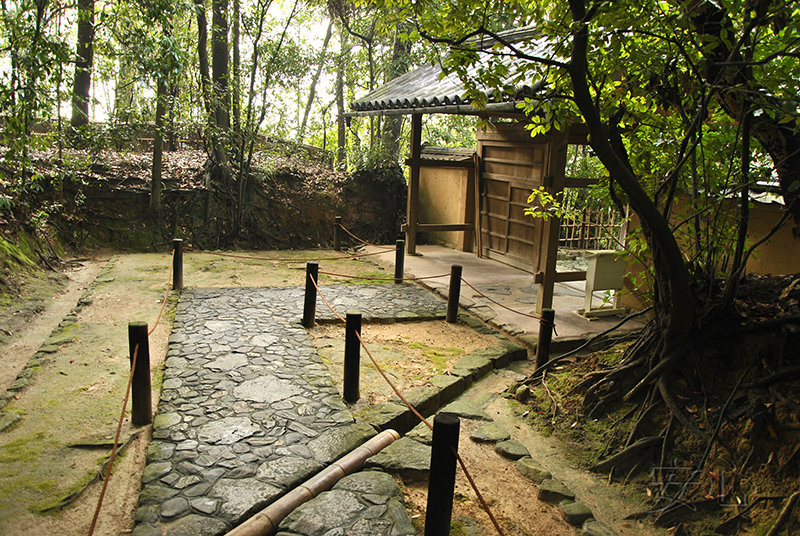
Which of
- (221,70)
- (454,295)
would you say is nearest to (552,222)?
(454,295)

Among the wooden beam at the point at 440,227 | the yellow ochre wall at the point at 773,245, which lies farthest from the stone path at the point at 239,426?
the yellow ochre wall at the point at 773,245

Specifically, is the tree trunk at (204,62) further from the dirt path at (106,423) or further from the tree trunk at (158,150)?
the dirt path at (106,423)

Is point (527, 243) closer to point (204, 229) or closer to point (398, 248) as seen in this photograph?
point (398, 248)

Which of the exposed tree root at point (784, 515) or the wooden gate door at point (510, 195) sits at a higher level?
the wooden gate door at point (510, 195)

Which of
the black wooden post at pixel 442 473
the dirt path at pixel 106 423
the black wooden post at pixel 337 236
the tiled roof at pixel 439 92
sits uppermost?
the tiled roof at pixel 439 92

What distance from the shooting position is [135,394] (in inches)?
169

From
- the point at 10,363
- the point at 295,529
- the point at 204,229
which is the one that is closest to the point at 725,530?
the point at 295,529

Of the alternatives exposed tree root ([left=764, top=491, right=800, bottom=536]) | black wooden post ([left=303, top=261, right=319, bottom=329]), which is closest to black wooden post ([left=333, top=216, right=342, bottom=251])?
black wooden post ([left=303, top=261, right=319, bottom=329])

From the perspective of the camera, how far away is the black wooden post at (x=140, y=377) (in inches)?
166

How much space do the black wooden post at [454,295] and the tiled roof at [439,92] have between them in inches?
83.6

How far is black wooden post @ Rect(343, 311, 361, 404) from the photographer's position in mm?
4848

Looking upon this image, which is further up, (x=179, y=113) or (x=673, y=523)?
(x=179, y=113)

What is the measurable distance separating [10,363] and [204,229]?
6845mm

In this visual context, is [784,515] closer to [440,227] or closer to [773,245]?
[773,245]
